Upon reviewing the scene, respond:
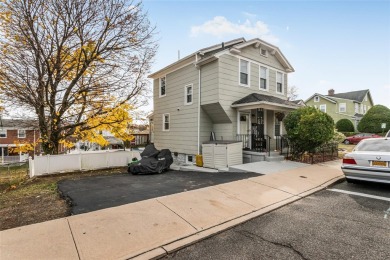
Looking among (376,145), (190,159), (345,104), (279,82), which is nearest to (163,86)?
(190,159)

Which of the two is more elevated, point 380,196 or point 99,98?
point 99,98

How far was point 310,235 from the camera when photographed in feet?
12.0

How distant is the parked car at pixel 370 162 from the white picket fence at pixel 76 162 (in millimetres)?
11317

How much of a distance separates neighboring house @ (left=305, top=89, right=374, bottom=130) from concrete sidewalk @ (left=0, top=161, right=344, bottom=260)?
3571cm

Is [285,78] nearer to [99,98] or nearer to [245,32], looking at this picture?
[245,32]

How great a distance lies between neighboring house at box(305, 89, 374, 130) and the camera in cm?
3591

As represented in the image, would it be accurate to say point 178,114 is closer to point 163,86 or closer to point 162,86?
point 163,86

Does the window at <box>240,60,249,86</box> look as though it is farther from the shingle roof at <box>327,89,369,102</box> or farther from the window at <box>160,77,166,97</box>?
the shingle roof at <box>327,89,369,102</box>

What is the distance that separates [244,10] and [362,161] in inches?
366

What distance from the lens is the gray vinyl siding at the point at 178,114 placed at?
13250 mm

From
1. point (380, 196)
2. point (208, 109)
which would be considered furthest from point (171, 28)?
point (380, 196)

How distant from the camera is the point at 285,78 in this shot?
51.6 feet

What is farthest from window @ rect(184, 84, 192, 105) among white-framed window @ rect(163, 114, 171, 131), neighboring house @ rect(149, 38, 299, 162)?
white-framed window @ rect(163, 114, 171, 131)

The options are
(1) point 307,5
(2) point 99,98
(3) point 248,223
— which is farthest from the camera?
(2) point 99,98
